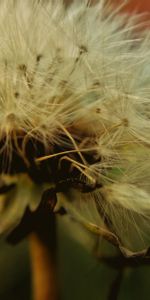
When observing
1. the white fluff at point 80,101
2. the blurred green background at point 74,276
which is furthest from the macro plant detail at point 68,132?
the blurred green background at point 74,276

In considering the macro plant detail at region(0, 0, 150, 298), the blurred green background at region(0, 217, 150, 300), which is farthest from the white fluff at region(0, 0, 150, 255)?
the blurred green background at region(0, 217, 150, 300)

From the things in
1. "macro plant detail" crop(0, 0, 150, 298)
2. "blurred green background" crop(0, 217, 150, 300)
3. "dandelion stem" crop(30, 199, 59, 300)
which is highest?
"macro plant detail" crop(0, 0, 150, 298)

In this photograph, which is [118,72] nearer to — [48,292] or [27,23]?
[27,23]

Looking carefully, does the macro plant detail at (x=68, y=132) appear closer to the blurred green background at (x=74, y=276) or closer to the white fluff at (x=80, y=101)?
the white fluff at (x=80, y=101)

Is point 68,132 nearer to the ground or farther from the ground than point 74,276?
farther from the ground

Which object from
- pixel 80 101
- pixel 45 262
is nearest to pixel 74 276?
pixel 45 262

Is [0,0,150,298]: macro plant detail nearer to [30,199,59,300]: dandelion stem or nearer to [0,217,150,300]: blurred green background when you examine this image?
[30,199,59,300]: dandelion stem

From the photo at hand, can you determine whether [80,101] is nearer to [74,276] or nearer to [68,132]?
[68,132]

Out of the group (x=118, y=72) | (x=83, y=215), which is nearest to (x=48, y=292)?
(x=83, y=215)
